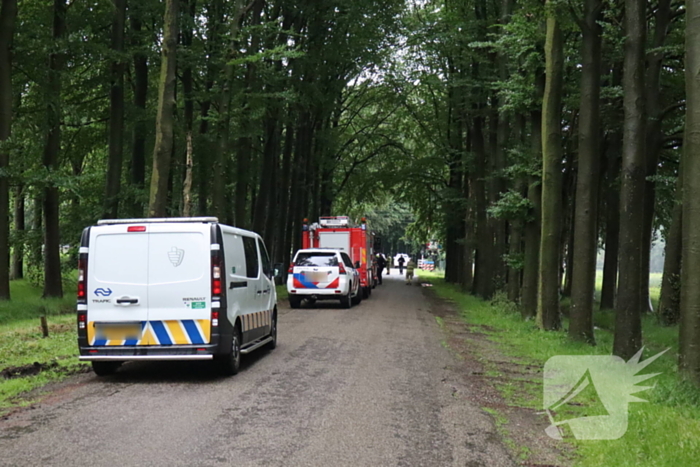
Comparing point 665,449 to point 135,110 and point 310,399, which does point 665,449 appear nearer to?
point 310,399

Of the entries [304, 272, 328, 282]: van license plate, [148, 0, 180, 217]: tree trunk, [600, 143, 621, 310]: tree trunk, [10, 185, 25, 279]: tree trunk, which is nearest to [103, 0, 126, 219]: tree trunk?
[148, 0, 180, 217]: tree trunk

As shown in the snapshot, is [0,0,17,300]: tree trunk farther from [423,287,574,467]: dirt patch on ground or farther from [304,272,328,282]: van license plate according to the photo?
[423,287,574,467]: dirt patch on ground

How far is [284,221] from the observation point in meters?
35.9

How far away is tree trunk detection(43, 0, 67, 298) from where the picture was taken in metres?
20.7

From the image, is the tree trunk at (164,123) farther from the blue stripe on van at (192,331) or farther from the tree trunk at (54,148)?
the blue stripe on van at (192,331)

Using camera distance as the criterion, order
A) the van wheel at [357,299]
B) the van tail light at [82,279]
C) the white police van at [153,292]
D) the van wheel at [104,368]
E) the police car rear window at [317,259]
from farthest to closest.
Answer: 1. the van wheel at [357,299]
2. the police car rear window at [317,259]
3. the van wheel at [104,368]
4. the van tail light at [82,279]
5. the white police van at [153,292]

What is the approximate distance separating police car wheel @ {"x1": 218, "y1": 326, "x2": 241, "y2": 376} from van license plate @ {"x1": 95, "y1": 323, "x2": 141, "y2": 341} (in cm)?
121

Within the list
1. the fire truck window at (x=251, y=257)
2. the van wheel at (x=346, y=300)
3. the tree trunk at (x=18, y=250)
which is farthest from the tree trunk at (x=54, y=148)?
the fire truck window at (x=251, y=257)

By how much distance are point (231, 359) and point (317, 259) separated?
13602 millimetres

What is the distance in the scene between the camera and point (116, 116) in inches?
920

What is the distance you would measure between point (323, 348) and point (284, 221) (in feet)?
73.3

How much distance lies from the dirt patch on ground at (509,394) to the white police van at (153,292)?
3.62m

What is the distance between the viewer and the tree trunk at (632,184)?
11.8 metres

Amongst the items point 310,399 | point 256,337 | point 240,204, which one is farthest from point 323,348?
point 240,204
